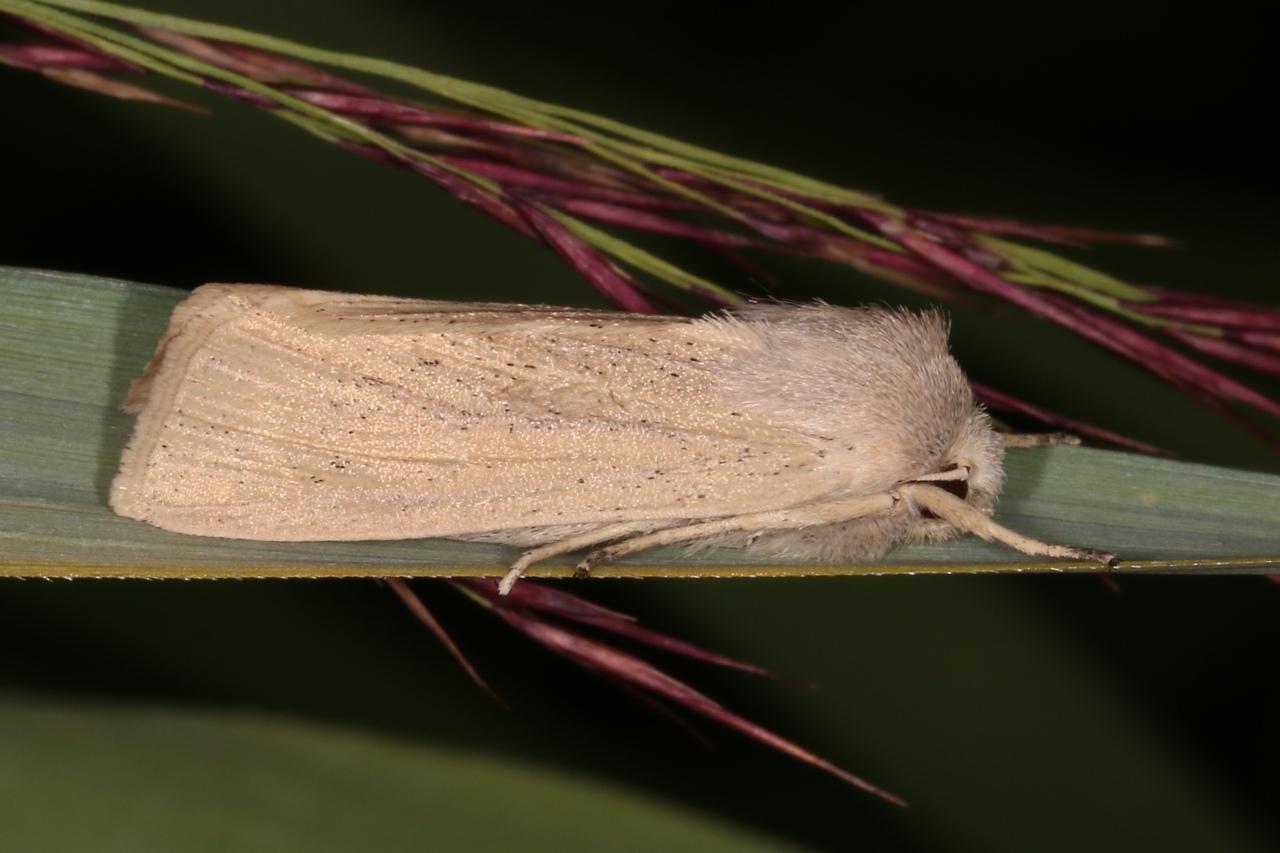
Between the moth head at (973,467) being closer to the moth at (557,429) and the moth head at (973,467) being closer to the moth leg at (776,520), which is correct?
the moth at (557,429)

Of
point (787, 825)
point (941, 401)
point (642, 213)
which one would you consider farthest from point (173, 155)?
point (787, 825)

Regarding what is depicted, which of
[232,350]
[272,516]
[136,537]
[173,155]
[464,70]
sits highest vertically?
[464,70]

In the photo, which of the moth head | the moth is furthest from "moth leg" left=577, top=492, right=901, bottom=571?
the moth head

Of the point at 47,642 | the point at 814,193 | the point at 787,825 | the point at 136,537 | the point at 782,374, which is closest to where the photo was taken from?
the point at 136,537

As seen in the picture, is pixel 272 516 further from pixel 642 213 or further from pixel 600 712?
pixel 600 712

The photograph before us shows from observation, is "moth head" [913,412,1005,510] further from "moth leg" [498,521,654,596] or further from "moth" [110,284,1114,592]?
"moth leg" [498,521,654,596]
